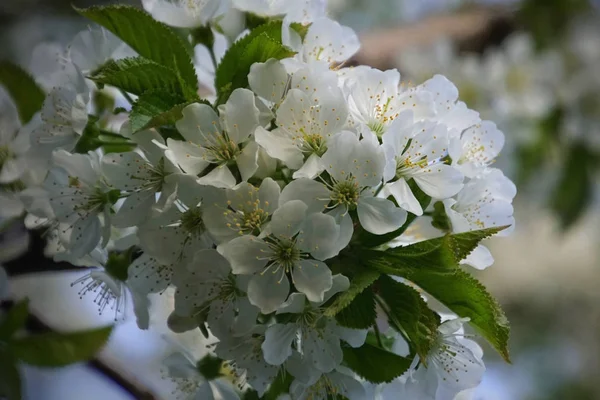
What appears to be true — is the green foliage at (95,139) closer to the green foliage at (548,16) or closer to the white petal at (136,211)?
the white petal at (136,211)

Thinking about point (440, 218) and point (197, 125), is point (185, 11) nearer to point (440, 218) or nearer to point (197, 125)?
point (197, 125)

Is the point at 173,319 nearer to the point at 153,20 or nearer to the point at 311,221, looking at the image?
the point at 311,221

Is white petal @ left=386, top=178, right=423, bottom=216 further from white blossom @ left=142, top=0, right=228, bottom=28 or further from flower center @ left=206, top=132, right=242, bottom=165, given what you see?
white blossom @ left=142, top=0, right=228, bottom=28

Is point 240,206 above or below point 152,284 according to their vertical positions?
above

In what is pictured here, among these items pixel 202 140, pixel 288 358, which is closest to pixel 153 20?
pixel 202 140

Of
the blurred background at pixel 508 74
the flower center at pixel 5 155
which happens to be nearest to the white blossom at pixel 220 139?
the flower center at pixel 5 155
